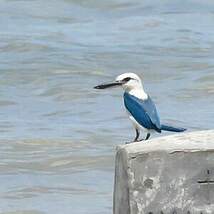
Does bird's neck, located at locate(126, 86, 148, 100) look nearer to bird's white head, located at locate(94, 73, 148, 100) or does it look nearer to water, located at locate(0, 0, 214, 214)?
bird's white head, located at locate(94, 73, 148, 100)

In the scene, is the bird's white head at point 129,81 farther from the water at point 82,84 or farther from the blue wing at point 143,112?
the water at point 82,84

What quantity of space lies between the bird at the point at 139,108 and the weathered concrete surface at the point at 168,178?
0.54m

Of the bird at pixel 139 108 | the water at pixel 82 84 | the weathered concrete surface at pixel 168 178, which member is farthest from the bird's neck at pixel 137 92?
the water at pixel 82 84

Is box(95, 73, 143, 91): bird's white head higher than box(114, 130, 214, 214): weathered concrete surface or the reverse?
higher

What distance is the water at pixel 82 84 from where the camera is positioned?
7.73m

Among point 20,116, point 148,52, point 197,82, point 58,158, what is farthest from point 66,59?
point 58,158

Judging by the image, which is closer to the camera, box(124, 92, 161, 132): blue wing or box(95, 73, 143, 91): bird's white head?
box(124, 92, 161, 132): blue wing

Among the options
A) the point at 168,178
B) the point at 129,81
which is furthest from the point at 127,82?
the point at 168,178

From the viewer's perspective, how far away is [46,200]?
7250mm

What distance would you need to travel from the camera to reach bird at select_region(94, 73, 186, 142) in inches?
210

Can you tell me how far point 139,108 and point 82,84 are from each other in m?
6.07

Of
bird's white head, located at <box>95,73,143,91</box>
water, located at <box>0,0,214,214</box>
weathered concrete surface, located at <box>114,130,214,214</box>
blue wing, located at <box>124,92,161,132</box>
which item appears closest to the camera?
weathered concrete surface, located at <box>114,130,214,214</box>

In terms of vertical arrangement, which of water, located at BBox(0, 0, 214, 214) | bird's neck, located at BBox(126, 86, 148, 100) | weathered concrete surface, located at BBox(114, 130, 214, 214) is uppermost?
bird's neck, located at BBox(126, 86, 148, 100)

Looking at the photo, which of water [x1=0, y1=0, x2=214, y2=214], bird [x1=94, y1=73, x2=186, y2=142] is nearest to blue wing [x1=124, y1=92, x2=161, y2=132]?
bird [x1=94, y1=73, x2=186, y2=142]
